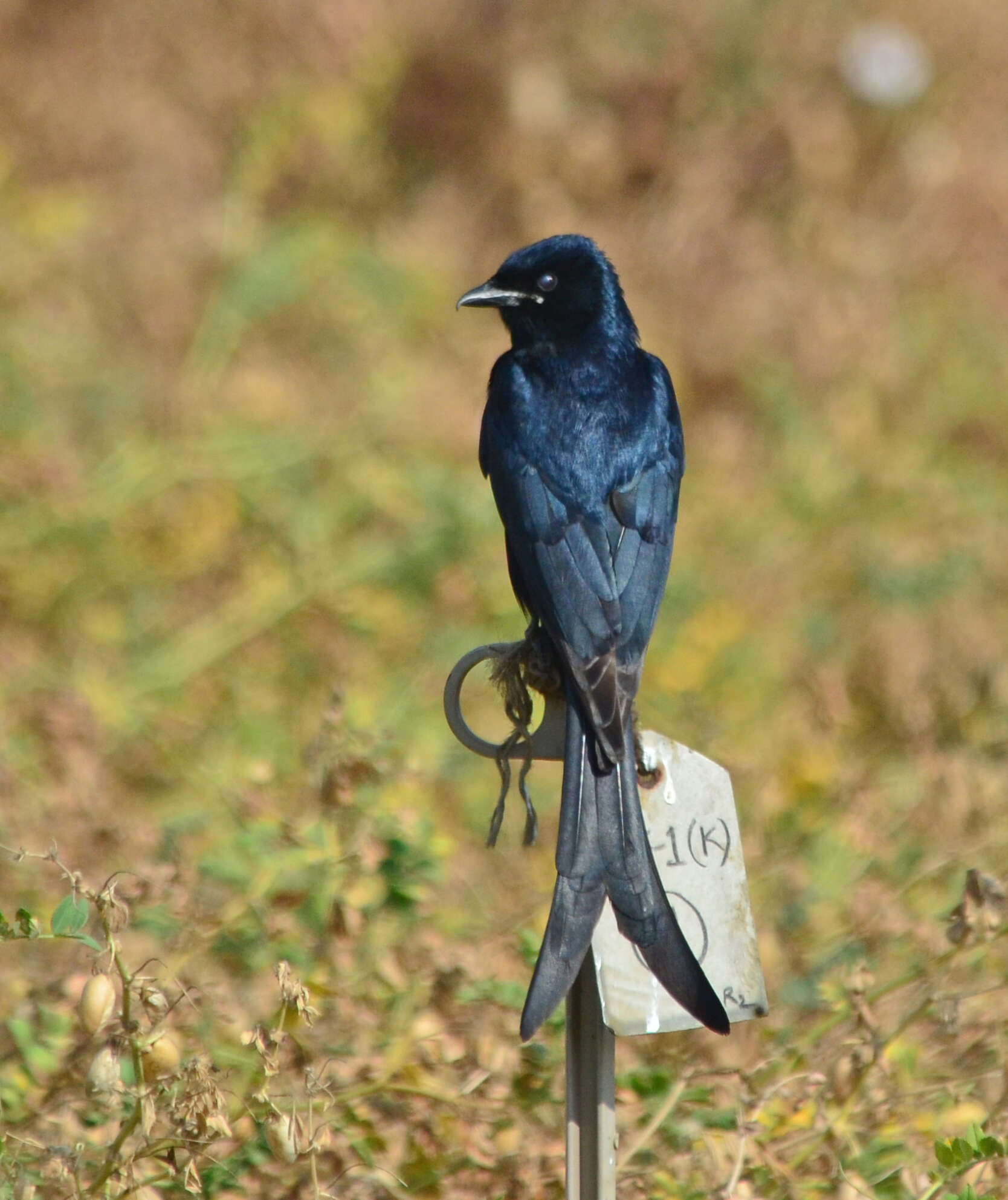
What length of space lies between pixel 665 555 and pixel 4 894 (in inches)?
68.8

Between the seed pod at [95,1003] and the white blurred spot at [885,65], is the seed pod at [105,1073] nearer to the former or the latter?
the seed pod at [95,1003]

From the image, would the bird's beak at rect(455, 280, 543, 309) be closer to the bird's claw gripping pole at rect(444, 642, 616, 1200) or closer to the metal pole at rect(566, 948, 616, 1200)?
the bird's claw gripping pole at rect(444, 642, 616, 1200)

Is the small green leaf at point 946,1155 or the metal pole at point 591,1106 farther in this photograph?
the small green leaf at point 946,1155

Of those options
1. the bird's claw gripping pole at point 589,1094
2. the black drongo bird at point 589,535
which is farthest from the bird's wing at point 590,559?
the bird's claw gripping pole at point 589,1094

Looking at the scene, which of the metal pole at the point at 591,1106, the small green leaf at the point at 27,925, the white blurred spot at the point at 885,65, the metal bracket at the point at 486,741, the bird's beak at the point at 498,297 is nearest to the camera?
the small green leaf at the point at 27,925

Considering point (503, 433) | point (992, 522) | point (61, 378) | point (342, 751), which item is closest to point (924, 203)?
point (992, 522)

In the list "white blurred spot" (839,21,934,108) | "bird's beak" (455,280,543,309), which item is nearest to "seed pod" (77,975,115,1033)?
"bird's beak" (455,280,543,309)

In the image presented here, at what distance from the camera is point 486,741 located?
2334 millimetres

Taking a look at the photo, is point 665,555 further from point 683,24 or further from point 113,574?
point 683,24

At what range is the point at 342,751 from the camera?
2.76 meters

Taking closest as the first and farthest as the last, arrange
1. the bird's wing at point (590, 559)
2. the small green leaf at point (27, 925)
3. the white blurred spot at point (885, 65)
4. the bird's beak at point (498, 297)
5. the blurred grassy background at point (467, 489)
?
1. the small green leaf at point (27, 925)
2. the bird's wing at point (590, 559)
3. the blurred grassy background at point (467, 489)
4. the bird's beak at point (498, 297)
5. the white blurred spot at point (885, 65)

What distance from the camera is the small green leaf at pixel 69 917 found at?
1908mm

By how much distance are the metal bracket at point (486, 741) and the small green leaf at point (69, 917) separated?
1.70ft

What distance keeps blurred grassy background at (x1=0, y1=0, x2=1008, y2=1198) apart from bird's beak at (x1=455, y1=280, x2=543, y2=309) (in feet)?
3.03
